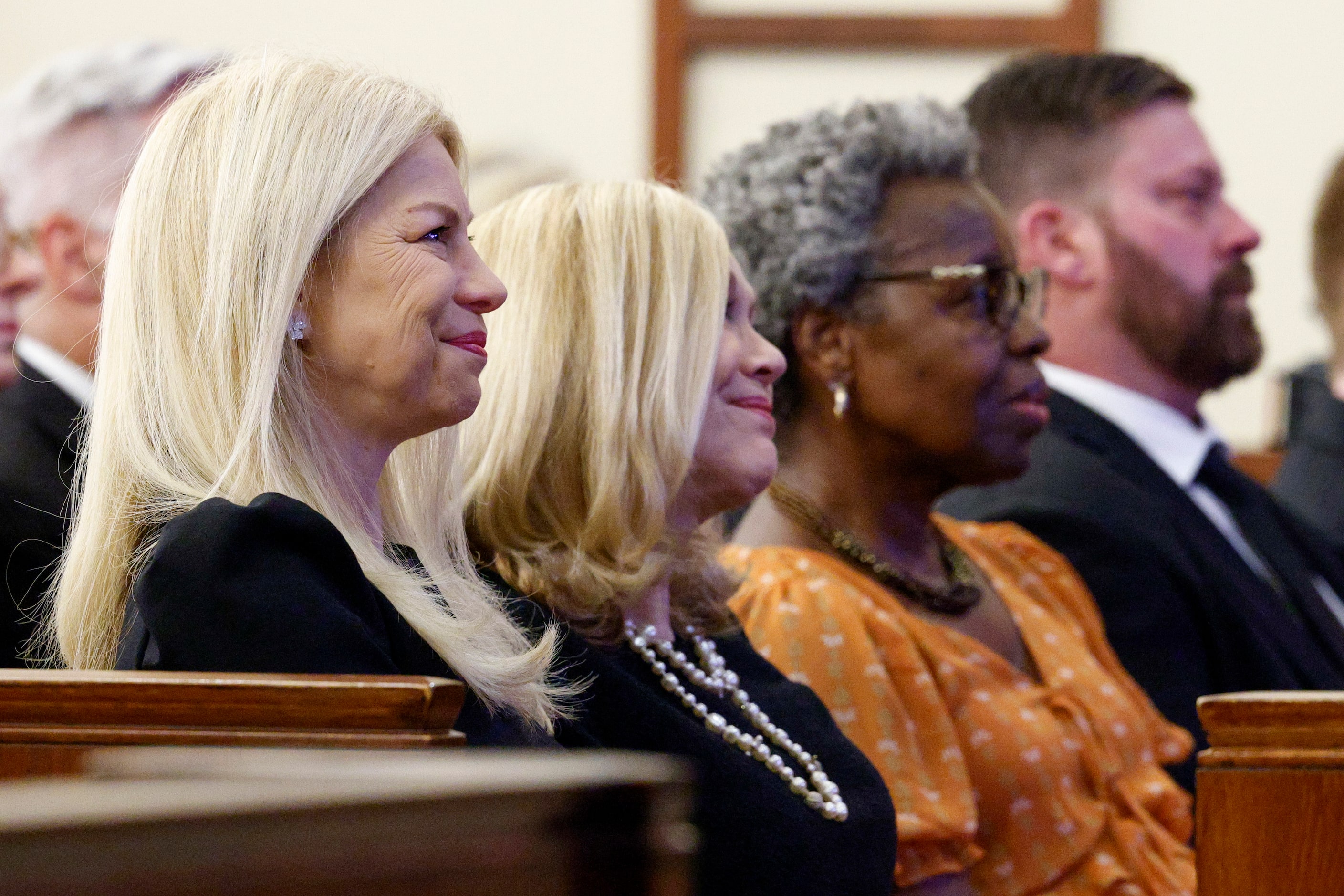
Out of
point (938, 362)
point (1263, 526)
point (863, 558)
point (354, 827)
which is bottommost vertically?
point (1263, 526)

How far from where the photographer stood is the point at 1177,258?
2896mm

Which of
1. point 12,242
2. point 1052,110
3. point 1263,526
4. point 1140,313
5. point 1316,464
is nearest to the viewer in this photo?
point 12,242

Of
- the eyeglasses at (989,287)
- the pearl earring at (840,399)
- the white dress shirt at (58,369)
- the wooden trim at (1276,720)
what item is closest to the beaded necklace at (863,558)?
the pearl earring at (840,399)

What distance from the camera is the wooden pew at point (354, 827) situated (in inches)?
18.0

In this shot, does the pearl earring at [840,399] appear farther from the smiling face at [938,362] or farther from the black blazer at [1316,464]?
the black blazer at [1316,464]

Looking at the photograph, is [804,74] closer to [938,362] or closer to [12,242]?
[12,242]

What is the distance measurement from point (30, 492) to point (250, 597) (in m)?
0.91

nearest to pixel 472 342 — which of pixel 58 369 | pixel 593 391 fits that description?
pixel 593 391

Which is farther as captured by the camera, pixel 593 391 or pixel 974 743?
pixel 974 743

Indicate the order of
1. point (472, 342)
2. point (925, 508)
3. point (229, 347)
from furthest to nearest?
1. point (925, 508)
2. point (472, 342)
3. point (229, 347)

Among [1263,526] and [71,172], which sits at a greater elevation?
[71,172]

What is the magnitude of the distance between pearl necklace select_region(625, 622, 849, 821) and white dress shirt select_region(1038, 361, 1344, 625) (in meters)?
1.31

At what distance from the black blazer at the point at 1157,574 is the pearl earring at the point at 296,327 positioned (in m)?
1.46

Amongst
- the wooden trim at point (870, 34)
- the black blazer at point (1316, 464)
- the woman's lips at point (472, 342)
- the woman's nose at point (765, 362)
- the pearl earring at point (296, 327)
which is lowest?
the black blazer at point (1316, 464)
